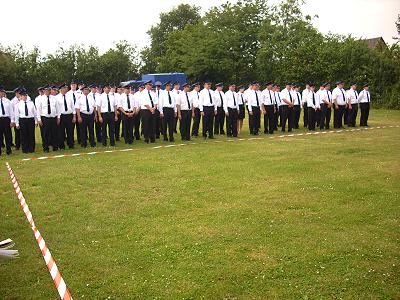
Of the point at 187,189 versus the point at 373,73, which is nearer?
the point at 187,189

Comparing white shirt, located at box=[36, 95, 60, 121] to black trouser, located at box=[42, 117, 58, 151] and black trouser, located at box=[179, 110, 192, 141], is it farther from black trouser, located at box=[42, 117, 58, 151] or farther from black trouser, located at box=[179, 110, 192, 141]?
black trouser, located at box=[179, 110, 192, 141]

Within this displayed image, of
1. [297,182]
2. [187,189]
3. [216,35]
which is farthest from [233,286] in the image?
[216,35]

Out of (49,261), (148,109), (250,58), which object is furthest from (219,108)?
(250,58)

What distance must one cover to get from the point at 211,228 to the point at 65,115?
9.43 m

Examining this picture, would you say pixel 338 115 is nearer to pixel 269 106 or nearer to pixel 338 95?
pixel 338 95

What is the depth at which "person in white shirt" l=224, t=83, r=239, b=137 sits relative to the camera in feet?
51.7

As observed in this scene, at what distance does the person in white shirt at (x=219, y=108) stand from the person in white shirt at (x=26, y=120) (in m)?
6.72

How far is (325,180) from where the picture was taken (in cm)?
838

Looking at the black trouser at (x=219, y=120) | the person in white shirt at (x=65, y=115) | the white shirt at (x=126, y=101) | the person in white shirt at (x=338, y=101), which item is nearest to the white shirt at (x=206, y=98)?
the black trouser at (x=219, y=120)

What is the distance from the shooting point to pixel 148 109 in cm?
1499

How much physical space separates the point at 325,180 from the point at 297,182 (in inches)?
23.8

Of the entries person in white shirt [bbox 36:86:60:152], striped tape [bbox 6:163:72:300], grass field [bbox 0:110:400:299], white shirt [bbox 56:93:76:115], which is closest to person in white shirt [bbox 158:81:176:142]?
white shirt [bbox 56:93:76:115]

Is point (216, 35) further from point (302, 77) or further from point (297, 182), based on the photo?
point (297, 182)

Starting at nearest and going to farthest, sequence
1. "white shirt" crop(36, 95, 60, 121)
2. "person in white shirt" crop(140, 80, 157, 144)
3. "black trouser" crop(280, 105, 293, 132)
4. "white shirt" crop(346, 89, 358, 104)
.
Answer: "white shirt" crop(36, 95, 60, 121), "person in white shirt" crop(140, 80, 157, 144), "black trouser" crop(280, 105, 293, 132), "white shirt" crop(346, 89, 358, 104)
